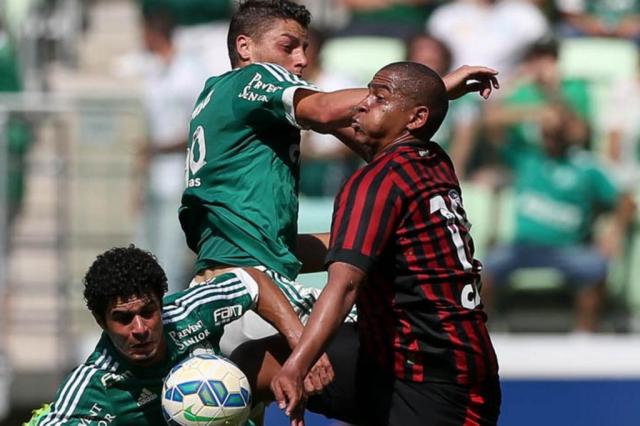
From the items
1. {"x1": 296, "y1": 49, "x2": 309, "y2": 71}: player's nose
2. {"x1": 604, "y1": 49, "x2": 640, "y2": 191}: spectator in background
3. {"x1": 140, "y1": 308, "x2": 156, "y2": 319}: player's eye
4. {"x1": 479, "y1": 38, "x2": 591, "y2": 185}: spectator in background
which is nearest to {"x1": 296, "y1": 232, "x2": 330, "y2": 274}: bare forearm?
{"x1": 296, "y1": 49, "x2": 309, "y2": 71}: player's nose

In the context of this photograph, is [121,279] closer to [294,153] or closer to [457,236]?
[294,153]

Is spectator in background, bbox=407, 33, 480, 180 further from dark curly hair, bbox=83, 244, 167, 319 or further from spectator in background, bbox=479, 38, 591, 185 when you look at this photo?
dark curly hair, bbox=83, 244, 167, 319

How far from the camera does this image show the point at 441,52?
10.0 metres

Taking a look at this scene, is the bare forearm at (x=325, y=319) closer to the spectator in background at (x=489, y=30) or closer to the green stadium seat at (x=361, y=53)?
the spectator in background at (x=489, y=30)

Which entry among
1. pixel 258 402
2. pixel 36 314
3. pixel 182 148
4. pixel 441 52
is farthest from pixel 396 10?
pixel 258 402

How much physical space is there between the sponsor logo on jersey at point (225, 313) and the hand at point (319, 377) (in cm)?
40

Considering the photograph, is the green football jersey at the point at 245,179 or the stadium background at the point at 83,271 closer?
the green football jersey at the point at 245,179

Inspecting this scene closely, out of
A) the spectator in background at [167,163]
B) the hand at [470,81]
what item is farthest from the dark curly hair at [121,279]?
the spectator in background at [167,163]

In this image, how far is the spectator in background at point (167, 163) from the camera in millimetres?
9531

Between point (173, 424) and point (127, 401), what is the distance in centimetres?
36

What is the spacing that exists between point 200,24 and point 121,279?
22.0ft

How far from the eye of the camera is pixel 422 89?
5.27 m

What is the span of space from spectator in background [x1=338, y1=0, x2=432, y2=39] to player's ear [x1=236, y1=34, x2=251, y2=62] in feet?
18.1

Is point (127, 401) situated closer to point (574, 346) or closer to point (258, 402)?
point (258, 402)
